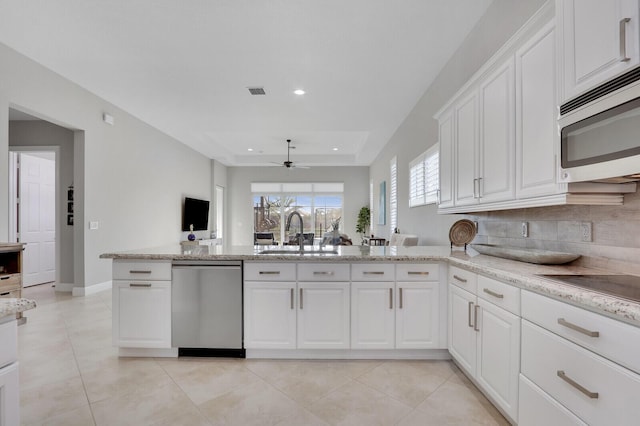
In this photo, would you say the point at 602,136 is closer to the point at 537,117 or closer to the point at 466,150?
the point at 537,117

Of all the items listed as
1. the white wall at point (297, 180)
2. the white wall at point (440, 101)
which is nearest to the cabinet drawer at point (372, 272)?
the white wall at point (440, 101)

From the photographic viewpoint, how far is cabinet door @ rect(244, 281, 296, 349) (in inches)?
103

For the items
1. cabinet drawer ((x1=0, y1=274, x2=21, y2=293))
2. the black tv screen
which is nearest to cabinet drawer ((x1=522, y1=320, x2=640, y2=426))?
cabinet drawer ((x1=0, y1=274, x2=21, y2=293))

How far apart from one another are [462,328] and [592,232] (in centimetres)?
98

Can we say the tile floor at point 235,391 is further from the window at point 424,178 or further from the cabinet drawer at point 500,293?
the window at point 424,178

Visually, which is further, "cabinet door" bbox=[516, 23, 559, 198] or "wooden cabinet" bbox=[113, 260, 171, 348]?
"wooden cabinet" bbox=[113, 260, 171, 348]

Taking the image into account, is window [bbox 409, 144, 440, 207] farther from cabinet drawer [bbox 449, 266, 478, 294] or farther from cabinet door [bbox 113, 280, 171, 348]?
cabinet door [bbox 113, 280, 171, 348]

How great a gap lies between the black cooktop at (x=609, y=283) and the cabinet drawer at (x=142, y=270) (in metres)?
2.53

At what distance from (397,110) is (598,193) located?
4.17m

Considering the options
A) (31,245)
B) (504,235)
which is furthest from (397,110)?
(31,245)

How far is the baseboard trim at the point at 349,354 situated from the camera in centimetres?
266

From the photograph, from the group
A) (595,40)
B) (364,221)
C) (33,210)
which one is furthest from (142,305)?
(364,221)

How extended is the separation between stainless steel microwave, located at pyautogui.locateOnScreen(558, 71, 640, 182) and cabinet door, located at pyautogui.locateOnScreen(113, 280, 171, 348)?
2.71 metres

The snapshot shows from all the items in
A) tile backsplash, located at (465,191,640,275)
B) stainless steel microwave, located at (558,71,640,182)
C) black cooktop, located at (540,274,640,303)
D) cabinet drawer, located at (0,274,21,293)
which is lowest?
cabinet drawer, located at (0,274,21,293)
